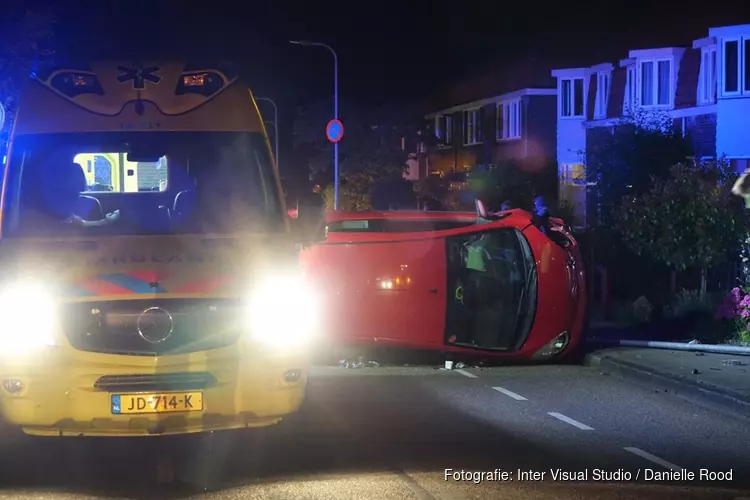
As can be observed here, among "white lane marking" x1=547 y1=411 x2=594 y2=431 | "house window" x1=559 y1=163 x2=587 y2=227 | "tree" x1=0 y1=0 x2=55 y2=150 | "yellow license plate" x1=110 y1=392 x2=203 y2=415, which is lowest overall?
"white lane marking" x1=547 y1=411 x2=594 y2=431

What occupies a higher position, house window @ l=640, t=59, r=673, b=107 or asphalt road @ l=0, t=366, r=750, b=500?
house window @ l=640, t=59, r=673, b=107

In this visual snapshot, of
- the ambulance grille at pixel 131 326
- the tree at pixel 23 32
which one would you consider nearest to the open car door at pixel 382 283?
the ambulance grille at pixel 131 326

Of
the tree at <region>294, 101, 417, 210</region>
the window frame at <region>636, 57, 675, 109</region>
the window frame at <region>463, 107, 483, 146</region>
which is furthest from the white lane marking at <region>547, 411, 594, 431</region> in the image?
the window frame at <region>463, 107, 483, 146</region>

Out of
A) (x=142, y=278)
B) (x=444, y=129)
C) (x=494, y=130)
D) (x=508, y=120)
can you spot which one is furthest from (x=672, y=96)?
(x=142, y=278)

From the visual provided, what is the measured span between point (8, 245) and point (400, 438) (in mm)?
3425

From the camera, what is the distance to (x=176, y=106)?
8.51m

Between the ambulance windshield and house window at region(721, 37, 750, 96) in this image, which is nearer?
the ambulance windshield

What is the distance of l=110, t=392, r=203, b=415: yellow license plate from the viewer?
7.43 m

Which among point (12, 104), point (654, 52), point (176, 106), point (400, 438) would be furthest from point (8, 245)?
point (654, 52)

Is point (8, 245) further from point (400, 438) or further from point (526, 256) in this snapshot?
point (526, 256)

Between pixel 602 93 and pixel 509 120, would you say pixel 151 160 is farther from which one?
pixel 509 120

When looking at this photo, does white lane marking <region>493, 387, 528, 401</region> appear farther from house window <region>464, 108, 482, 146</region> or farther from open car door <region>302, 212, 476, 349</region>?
house window <region>464, 108, 482, 146</region>

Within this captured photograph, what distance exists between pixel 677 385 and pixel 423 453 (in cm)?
443

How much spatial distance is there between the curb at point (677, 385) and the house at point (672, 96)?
1588 cm
